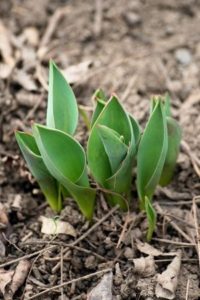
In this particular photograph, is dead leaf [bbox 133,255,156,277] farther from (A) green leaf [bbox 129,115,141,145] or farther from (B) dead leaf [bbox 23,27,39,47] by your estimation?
(B) dead leaf [bbox 23,27,39,47]

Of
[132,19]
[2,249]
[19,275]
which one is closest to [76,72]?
[132,19]

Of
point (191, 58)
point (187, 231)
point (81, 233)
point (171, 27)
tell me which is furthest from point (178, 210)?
point (171, 27)

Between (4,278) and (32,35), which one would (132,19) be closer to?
(32,35)

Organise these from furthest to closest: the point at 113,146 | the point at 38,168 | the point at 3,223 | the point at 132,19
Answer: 1. the point at 132,19
2. the point at 3,223
3. the point at 38,168
4. the point at 113,146

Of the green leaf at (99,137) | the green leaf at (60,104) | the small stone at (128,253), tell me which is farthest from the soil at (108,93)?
the green leaf at (60,104)

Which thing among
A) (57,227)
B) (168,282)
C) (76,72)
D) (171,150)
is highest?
(76,72)
